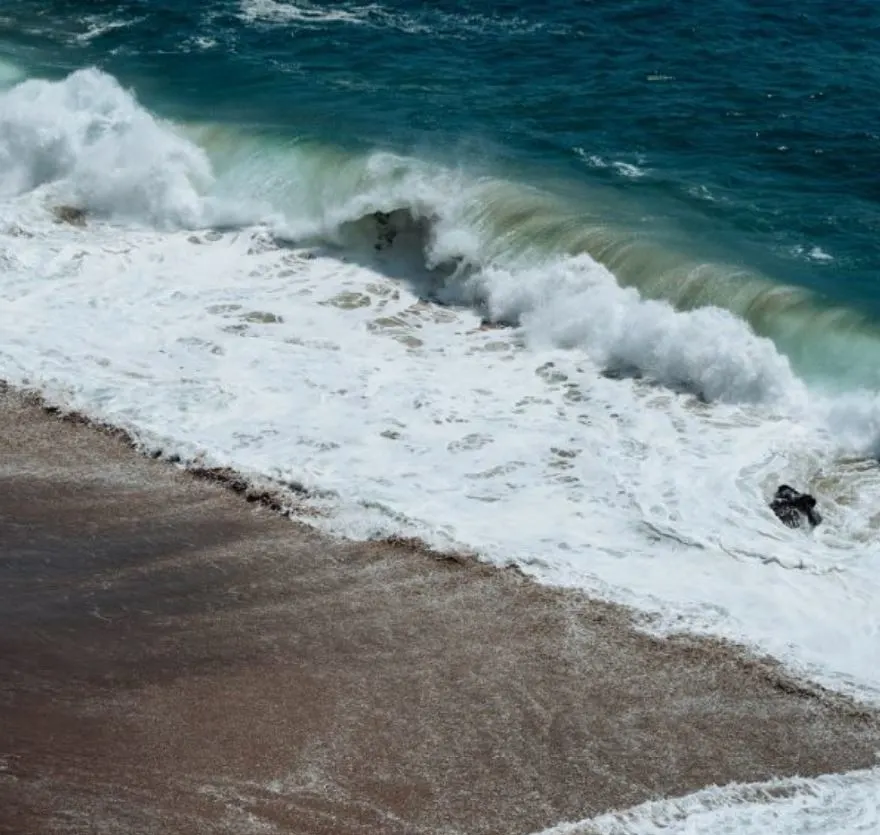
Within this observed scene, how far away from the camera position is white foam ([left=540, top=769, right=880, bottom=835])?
8.32 metres

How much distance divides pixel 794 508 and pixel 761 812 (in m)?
3.58

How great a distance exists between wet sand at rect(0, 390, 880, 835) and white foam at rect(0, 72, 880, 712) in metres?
0.57

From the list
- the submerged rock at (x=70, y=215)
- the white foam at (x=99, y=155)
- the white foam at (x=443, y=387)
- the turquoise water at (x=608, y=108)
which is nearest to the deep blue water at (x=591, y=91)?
the turquoise water at (x=608, y=108)

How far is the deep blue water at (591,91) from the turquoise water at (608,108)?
0.13 feet

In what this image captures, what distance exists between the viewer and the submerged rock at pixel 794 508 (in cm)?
1140

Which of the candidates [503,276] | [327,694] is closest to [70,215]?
[503,276]

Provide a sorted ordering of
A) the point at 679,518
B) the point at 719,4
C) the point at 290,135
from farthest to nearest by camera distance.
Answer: the point at 719,4
the point at 290,135
the point at 679,518

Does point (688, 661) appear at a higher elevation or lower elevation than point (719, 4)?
lower

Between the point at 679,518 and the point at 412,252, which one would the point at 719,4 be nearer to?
the point at 412,252

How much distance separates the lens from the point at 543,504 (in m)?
11.6

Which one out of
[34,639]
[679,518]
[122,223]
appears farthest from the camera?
[122,223]

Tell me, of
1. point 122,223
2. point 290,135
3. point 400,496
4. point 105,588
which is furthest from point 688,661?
point 290,135

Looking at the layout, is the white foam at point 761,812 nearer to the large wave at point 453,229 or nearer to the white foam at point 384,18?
the large wave at point 453,229

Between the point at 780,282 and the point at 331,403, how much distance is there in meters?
5.72
